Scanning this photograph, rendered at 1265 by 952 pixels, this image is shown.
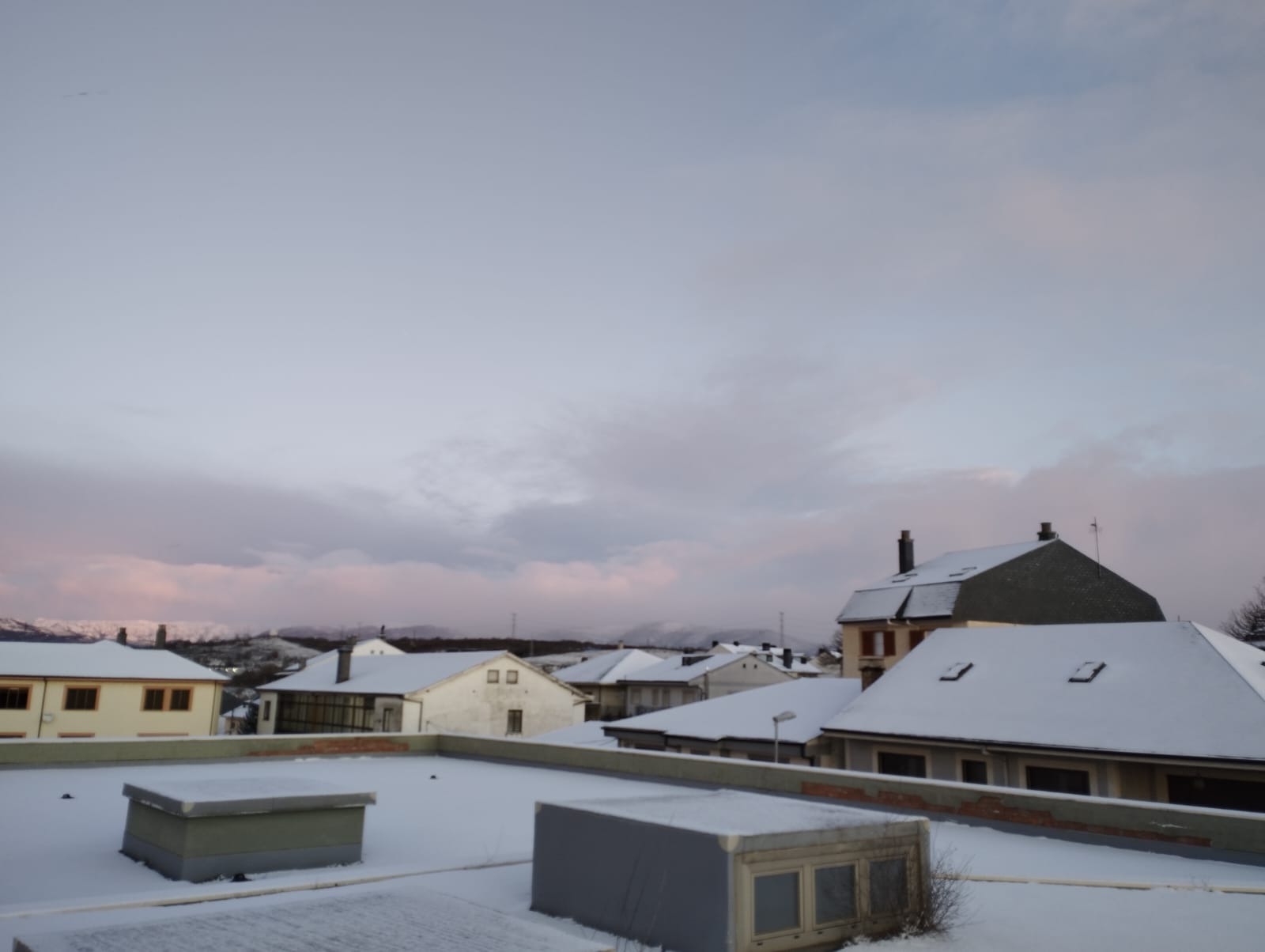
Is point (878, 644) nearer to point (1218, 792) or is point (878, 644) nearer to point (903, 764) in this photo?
point (903, 764)

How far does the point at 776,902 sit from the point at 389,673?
52436 mm

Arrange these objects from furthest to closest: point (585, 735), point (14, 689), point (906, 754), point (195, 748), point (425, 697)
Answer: point (425, 697) → point (585, 735) → point (14, 689) → point (906, 754) → point (195, 748)

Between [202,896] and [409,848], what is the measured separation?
10.4ft

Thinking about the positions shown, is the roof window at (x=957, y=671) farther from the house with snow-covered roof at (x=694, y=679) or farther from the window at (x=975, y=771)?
the house with snow-covered roof at (x=694, y=679)

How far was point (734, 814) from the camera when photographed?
7.54m

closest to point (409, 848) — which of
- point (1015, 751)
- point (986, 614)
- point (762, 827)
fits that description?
point (762, 827)

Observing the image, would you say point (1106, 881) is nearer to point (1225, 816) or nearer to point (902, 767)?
point (1225, 816)

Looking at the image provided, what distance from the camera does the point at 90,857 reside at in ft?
32.8

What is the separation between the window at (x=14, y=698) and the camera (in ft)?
135

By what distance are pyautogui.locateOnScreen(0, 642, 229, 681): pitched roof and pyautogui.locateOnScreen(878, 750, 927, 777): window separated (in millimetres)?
32382

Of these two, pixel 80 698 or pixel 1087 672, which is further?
pixel 80 698

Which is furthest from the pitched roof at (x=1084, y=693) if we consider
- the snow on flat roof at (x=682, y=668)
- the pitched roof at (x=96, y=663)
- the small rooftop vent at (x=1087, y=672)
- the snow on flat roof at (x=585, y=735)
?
the snow on flat roof at (x=682, y=668)

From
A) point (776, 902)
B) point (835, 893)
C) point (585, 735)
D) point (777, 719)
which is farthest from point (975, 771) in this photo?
point (585, 735)

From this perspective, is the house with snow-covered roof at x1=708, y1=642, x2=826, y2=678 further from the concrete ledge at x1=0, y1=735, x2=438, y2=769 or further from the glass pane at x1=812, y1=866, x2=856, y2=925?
the glass pane at x1=812, y1=866, x2=856, y2=925
